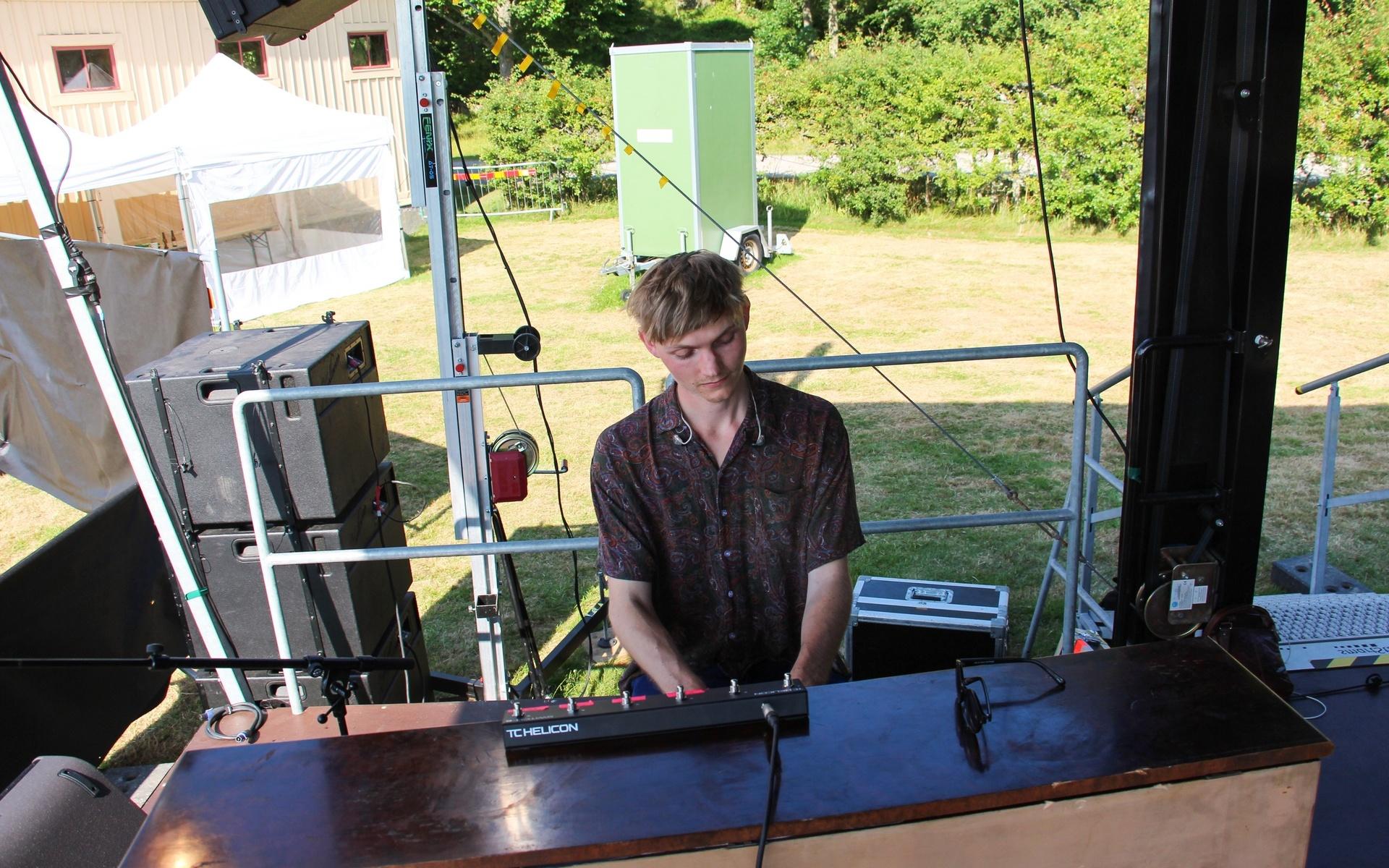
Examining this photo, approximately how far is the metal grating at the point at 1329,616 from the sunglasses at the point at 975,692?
1646 millimetres

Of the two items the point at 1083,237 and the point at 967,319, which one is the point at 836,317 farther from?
the point at 1083,237

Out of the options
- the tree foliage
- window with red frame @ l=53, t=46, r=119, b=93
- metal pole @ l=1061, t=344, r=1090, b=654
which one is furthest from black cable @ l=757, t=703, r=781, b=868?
window with red frame @ l=53, t=46, r=119, b=93

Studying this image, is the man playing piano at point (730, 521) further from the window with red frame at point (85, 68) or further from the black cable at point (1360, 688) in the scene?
the window with red frame at point (85, 68)

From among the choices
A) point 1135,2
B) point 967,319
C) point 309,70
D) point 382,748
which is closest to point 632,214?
point 967,319

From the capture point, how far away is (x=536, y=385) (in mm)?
3031

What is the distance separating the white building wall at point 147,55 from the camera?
45.6 ft

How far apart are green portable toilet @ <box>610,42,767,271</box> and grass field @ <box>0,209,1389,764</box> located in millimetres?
823

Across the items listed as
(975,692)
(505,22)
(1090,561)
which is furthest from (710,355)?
(505,22)

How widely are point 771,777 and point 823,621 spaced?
0.94 meters

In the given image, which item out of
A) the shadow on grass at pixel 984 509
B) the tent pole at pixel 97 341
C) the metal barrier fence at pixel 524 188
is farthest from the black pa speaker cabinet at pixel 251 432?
the metal barrier fence at pixel 524 188

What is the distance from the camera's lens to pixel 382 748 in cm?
150

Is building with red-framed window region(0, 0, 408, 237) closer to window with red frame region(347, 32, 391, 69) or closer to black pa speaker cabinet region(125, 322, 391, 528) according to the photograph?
window with red frame region(347, 32, 391, 69)

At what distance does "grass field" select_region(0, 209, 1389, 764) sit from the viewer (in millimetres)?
4992

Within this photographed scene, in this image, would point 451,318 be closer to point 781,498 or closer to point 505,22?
point 781,498
